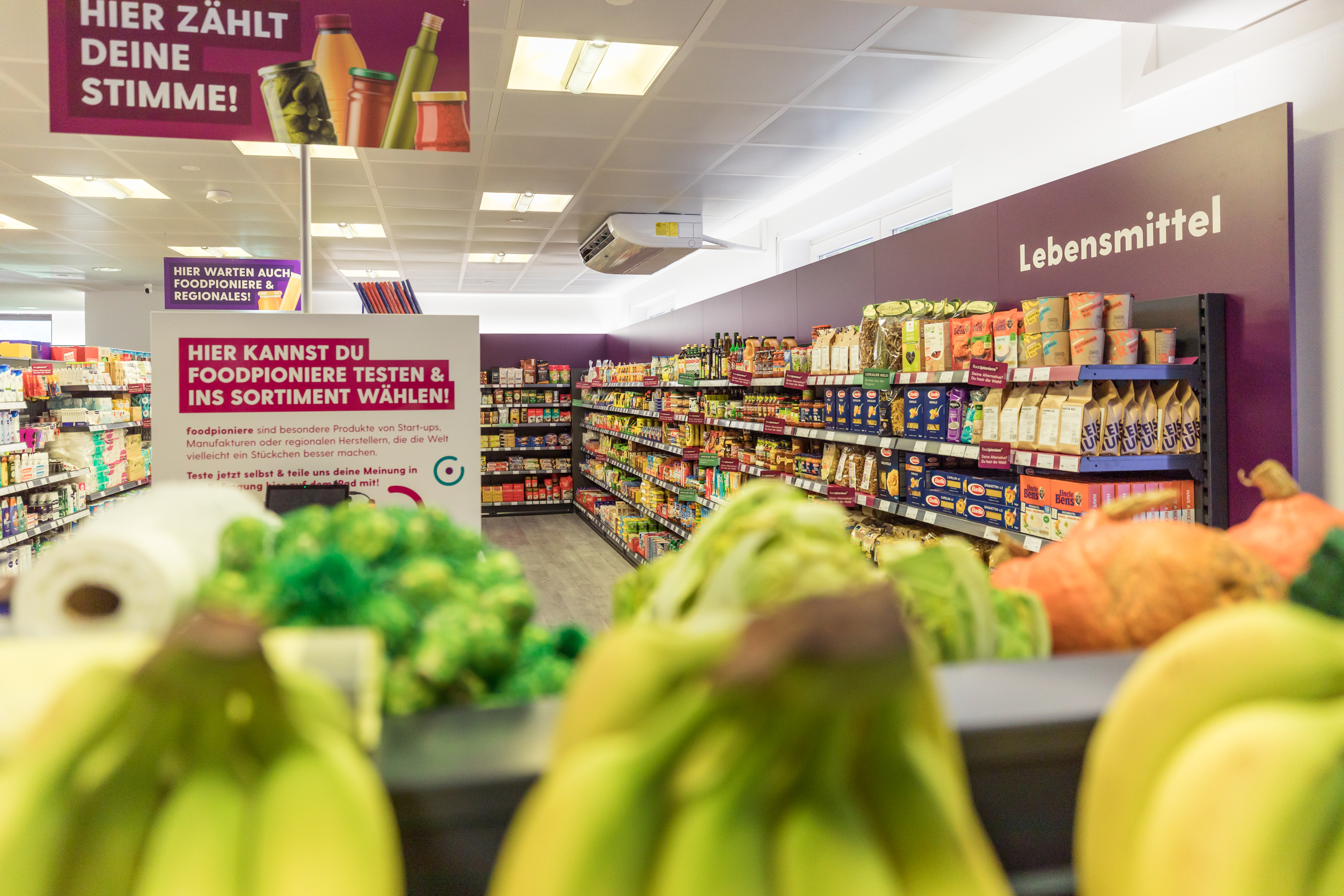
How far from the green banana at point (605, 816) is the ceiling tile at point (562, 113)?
5090 mm

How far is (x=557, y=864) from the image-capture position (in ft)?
1.05

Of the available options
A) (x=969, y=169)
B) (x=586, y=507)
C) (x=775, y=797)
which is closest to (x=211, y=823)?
(x=775, y=797)

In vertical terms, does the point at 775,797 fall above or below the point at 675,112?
below

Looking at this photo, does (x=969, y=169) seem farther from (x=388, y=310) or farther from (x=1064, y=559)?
(x=1064, y=559)

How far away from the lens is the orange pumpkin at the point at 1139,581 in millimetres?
703

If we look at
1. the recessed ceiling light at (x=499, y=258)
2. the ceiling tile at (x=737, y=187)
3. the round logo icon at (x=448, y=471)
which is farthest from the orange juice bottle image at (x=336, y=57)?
the recessed ceiling light at (x=499, y=258)

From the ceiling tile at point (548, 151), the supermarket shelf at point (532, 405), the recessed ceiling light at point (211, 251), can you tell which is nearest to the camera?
the ceiling tile at point (548, 151)

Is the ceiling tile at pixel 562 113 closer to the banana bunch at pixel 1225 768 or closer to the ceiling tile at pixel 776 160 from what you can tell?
the ceiling tile at pixel 776 160

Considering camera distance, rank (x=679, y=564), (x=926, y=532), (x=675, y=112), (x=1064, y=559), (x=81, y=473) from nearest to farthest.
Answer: (x=679, y=564) < (x=1064, y=559) < (x=926, y=532) < (x=675, y=112) < (x=81, y=473)

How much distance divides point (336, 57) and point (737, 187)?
5.25m

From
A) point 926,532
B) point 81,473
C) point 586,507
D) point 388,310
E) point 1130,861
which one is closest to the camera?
point 1130,861

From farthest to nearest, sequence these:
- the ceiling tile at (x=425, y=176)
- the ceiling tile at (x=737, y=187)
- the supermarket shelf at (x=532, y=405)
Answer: the supermarket shelf at (x=532, y=405) < the ceiling tile at (x=737, y=187) < the ceiling tile at (x=425, y=176)

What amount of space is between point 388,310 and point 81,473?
186 inches

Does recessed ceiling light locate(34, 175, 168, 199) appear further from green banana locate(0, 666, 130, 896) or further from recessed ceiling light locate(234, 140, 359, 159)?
green banana locate(0, 666, 130, 896)
